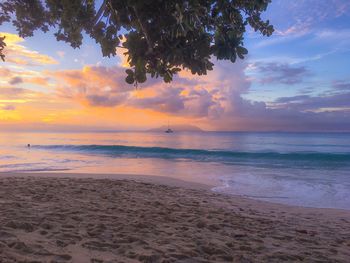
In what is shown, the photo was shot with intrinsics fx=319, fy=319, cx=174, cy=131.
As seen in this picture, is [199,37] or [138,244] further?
[138,244]

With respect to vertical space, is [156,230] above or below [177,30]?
below

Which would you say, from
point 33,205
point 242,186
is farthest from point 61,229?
point 242,186

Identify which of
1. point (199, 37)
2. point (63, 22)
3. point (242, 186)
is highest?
point (63, 22)

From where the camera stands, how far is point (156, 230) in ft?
15.6

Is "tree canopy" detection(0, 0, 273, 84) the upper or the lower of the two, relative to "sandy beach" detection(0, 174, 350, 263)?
upper

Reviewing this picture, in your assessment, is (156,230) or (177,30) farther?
(156,230)

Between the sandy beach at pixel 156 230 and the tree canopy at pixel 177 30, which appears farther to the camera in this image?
the sandy beach at pixel 156 230

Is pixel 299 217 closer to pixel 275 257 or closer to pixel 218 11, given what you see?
pixel 275 257

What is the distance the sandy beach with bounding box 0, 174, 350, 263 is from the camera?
369 cm

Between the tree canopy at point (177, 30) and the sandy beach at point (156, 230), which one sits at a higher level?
the tree canopy at point (177, 30)

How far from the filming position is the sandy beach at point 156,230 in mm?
3693

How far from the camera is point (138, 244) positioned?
402cm

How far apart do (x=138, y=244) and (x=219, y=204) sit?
401 centimetres

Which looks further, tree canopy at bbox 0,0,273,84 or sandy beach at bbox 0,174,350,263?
sandy beach at bbox 0,174,350,263
